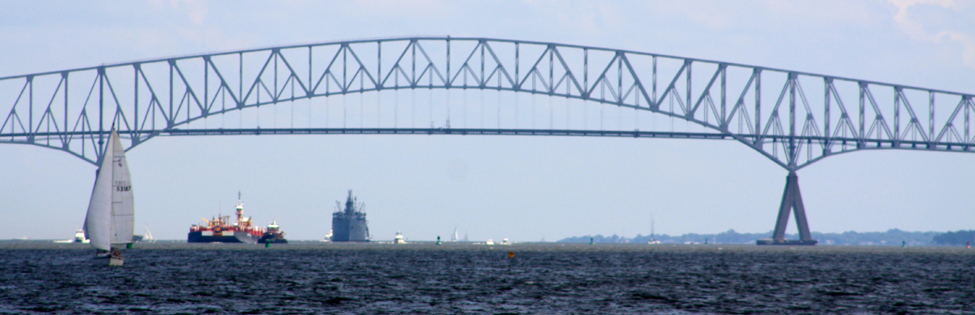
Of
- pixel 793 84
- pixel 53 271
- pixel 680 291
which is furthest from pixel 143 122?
pixel 680 291

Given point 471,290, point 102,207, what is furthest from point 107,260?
point 471,290

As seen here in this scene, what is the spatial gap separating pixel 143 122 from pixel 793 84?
71.9m

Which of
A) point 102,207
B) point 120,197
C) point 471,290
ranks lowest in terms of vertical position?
point 471,290

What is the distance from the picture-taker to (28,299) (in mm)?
42625

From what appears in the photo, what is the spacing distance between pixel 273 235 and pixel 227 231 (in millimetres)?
8989

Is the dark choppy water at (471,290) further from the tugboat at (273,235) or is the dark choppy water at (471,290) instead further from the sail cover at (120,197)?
the tugboat at (273,235)

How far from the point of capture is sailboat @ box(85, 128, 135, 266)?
202ft

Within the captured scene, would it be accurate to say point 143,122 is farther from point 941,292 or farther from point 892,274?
point 941,292

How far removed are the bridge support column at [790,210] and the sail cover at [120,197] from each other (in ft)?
272

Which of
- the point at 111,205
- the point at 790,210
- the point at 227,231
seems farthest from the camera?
the point at 227,231

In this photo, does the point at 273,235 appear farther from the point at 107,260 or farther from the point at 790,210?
the point at 107,260

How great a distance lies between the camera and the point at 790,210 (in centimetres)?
13075

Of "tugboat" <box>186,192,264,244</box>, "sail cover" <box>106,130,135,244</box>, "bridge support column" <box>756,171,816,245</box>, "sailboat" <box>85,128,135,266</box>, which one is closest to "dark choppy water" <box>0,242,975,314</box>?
"sailboat" <box>85,128,135,266</box>

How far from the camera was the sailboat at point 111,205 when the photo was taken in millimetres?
61625
